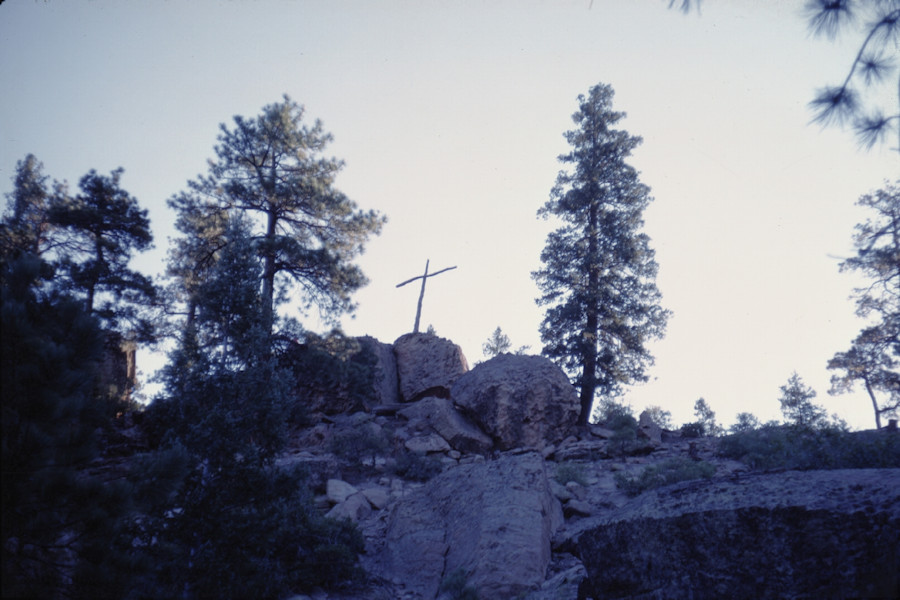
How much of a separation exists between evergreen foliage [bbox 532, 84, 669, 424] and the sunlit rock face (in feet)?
46.3

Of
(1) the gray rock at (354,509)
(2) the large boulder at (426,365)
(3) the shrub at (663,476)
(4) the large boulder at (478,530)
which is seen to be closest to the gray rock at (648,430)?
(3) the shrub at (663,476)

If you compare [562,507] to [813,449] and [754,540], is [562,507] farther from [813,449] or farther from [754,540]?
[754,540]

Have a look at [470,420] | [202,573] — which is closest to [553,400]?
[470,420]

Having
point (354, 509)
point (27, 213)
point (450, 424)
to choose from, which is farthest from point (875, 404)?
point (27, 213)

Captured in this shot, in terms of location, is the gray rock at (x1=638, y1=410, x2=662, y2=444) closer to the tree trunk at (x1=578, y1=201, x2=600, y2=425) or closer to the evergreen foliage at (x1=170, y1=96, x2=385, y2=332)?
the tree trunk at (x1=578, y1=201, x2=600, y2=425)

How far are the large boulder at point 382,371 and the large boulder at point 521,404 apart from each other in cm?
342

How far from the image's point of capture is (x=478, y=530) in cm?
786

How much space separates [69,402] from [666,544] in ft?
17.7

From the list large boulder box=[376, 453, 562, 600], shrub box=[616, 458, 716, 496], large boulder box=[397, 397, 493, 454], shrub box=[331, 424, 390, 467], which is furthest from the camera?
large boulder box=[397, 397, 493, 454]

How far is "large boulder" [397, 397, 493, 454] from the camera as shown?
1523 cm

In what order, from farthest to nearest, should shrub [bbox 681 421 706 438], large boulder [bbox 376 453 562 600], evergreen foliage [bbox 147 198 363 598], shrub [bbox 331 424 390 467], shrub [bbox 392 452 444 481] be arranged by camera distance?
shrub [bbox 681 421 706 438] → shrub [bbox 331 424 390 467] → shrub [bbox 392 452 444 481] → large boulder [bbox 376 453 562 600] → evergreen foliage [bbox 147 198 363 598]

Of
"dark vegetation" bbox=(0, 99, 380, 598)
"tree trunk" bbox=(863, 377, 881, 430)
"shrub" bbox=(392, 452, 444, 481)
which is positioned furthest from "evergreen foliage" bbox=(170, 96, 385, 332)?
"tree trunk" bbox=(863, 377, 881, 430)

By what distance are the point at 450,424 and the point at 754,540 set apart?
1218 cm

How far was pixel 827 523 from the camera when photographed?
3.63 m
